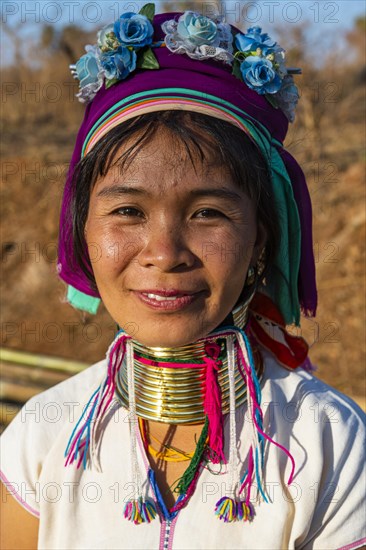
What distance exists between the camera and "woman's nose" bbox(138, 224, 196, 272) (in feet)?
5.11

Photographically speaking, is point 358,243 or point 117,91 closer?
point 117,91

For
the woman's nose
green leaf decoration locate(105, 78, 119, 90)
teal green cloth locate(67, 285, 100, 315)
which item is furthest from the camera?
teal green cloth locate(67, 285, 100, 315)

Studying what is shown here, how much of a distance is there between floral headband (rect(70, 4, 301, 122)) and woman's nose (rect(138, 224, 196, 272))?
1.54 ft

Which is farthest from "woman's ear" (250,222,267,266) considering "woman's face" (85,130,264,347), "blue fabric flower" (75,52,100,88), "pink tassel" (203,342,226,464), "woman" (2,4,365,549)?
"blue fabric flower" (75,52,100,88)

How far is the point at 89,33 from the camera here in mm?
10539

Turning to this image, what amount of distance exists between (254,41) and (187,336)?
827 millimetres

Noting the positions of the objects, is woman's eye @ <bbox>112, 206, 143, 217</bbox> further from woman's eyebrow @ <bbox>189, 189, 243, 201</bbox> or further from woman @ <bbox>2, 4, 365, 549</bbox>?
woman's eyebrow @ <bbox>189, 189, 243, 201</bbox>

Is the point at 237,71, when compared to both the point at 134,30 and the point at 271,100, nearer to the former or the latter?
the point at 271,100

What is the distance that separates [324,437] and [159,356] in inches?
19.2

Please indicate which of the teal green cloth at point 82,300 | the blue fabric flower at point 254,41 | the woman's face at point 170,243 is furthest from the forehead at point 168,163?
the teal green cloth at point 82,300

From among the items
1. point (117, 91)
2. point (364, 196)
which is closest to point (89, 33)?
point (364, 196)

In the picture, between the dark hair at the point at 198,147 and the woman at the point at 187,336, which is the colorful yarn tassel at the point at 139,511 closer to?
the woman at the point at 187,336

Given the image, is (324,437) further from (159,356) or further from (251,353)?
(159,356)

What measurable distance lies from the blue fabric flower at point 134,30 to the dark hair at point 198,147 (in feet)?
0.74
